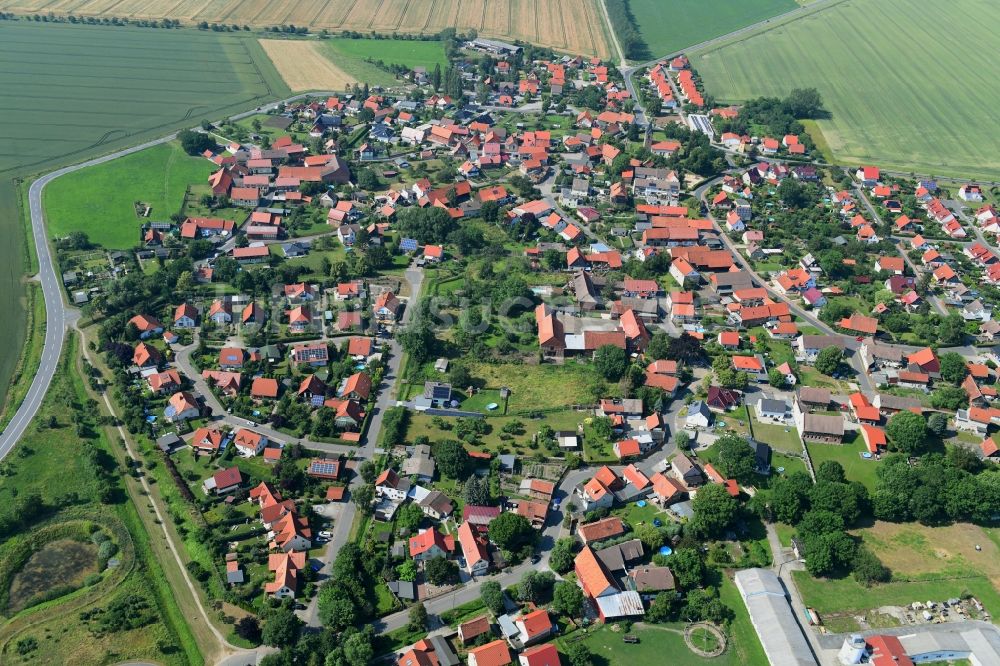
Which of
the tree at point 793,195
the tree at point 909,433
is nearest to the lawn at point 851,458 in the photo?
the tree at point 909,433

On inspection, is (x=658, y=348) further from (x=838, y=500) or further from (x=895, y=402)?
(x=838, y=500)

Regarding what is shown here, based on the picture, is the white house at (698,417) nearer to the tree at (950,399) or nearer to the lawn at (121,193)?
the tree at (950,399)

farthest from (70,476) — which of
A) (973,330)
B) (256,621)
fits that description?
(973,330)

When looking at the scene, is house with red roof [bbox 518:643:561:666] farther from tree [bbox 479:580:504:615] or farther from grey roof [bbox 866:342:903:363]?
grey roof [bbox 866:342:903:363]

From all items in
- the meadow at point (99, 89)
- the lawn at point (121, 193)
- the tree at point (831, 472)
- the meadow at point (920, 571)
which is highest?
the meadow at point (99, 89)

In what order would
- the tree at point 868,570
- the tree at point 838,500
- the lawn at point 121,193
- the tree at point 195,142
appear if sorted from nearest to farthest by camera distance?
1. the tree at point 868,570
2. the tree at point 838,500
3. the lawn at point 121,193
4. the tree at point 195,142

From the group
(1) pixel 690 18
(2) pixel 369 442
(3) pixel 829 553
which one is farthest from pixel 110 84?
(3) pixel 829 553
